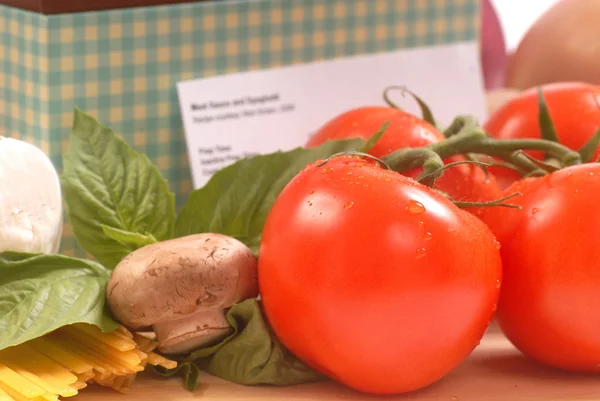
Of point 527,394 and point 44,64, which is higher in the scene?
point 44,64

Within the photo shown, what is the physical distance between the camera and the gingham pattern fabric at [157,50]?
0.73 metres

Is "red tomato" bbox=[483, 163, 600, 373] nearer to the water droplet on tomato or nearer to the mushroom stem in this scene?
the water droplet on tomato

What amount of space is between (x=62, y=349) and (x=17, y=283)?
5 cm

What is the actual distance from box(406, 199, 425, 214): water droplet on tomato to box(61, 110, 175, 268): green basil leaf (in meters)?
0.21

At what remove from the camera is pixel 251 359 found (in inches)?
20.5

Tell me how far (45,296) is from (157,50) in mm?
358

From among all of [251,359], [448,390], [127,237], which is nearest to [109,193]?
[127,237]

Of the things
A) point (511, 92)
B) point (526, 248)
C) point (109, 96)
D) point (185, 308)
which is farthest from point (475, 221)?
point (511, 92)

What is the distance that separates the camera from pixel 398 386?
1.59ft

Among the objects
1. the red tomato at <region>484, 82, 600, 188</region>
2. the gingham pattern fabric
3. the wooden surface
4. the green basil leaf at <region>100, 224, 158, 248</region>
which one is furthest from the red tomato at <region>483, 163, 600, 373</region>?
the gingham pattern fabric

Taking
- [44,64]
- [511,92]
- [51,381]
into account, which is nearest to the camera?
[51,381]

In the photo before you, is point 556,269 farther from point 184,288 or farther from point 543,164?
point 184,288

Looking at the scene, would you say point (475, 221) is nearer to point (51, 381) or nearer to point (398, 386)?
point (398, 386)

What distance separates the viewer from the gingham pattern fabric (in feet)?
2.39
